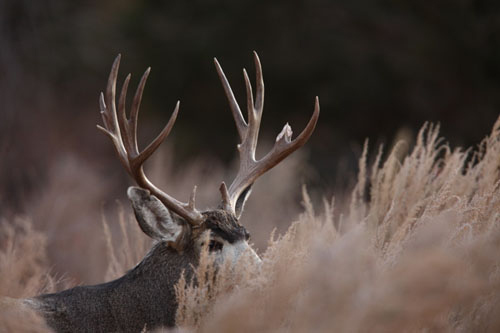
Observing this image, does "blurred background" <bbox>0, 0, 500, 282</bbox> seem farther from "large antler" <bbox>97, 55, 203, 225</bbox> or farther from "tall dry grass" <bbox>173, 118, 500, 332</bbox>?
"tall dry grass" <bbox>173, 118, 500, 332</bbox>

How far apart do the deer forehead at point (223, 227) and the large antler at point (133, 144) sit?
0.05 metres

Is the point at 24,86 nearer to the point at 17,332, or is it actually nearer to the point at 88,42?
the point at 88,42

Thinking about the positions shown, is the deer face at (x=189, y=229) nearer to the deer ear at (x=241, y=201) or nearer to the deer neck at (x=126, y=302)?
the deer neck at (x=126, y=302)

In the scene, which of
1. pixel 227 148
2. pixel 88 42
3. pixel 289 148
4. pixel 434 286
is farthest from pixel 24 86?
pixel 434 286

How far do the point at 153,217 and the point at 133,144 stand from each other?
475 mm

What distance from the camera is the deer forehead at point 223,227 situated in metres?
3.75

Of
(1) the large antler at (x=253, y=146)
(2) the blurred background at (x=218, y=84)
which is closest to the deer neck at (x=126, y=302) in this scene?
(1) the large antler at (x=253, y=146)

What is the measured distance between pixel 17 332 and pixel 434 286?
1691 millimetres

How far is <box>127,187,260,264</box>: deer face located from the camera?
3.68 meters

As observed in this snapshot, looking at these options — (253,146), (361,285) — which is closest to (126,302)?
(253,146)

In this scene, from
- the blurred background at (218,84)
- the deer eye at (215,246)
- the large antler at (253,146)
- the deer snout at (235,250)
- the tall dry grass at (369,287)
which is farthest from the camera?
the blurred background at (218,84)

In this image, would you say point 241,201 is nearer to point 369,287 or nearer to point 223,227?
point 223,227

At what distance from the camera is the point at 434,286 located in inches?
98.7

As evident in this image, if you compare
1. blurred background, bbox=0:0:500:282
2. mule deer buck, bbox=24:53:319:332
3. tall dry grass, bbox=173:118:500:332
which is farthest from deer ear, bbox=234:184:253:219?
blurred background, bbox=0:0:500:282
